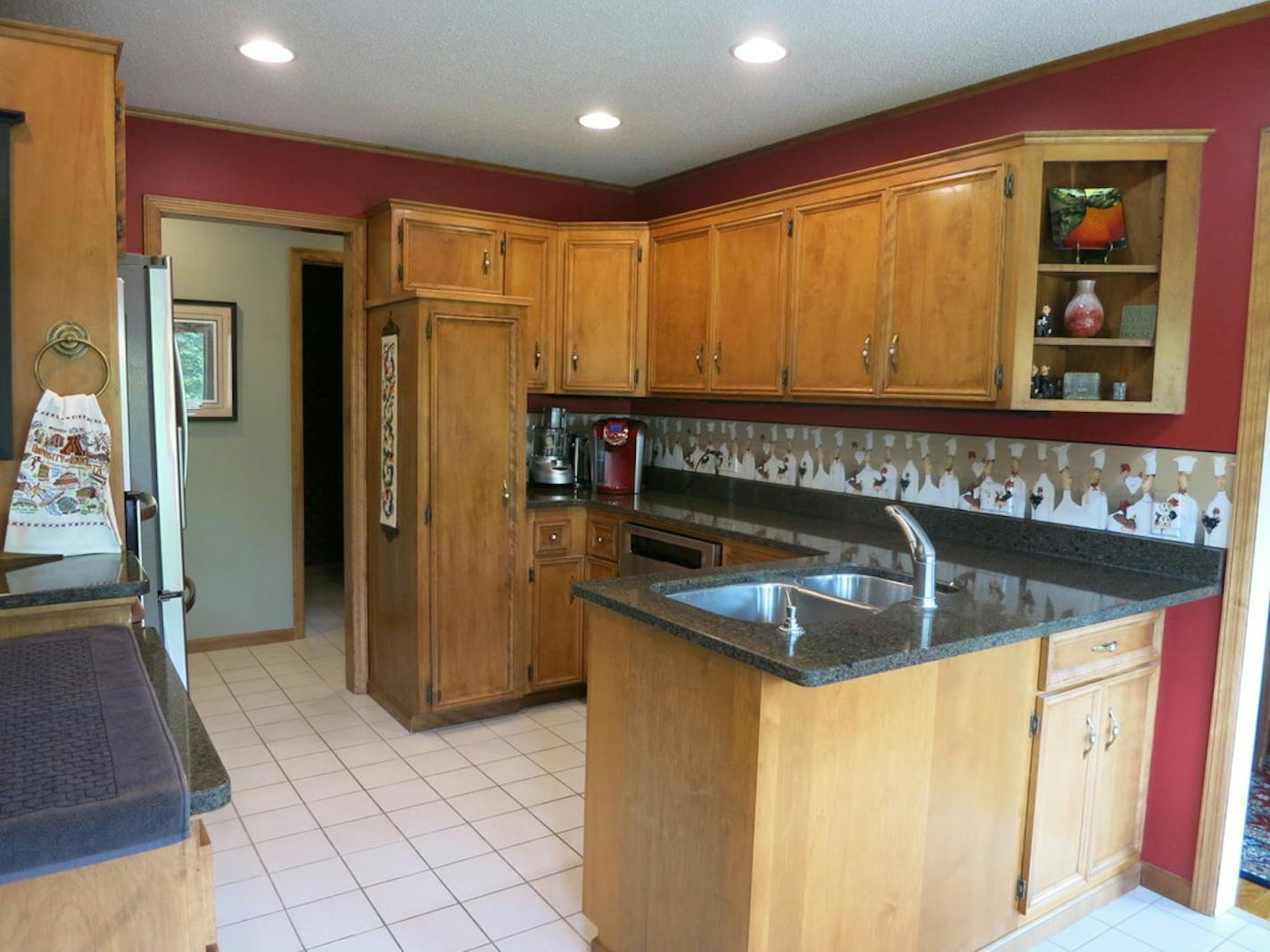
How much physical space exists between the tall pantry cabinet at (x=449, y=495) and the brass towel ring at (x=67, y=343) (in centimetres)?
156

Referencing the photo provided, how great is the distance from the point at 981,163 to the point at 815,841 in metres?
2.06

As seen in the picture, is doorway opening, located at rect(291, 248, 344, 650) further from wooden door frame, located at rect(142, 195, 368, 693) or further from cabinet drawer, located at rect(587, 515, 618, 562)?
cabinet drawer, located at rect(587, 515, 618, 562)

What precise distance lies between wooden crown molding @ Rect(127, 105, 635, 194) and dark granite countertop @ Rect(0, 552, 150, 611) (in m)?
2.42

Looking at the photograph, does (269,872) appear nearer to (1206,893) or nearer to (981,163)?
(1206,893)

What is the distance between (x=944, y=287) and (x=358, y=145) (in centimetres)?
262

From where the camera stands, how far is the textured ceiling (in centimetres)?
254

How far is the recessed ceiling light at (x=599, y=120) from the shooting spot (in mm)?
3547

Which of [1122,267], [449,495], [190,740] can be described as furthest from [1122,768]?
[449,495]

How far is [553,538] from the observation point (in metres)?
4.02

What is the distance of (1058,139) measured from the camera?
103 inches

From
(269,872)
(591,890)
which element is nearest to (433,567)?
(269,872)

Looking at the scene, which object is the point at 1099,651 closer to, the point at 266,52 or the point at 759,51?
the point at 759,51

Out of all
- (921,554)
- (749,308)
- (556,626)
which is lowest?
(556,626)

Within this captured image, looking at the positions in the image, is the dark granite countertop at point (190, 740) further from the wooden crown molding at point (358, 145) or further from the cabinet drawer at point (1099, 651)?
the wooden crown molding at point (358, 145)
